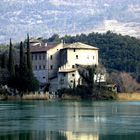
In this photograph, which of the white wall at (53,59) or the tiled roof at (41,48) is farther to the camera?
the tiled roof at (41,48)

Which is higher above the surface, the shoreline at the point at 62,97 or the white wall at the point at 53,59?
the white wall at the point at 53,59

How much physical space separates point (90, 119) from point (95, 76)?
56.4 m

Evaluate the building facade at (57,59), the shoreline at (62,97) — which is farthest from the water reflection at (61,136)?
the building facade at (57,59)

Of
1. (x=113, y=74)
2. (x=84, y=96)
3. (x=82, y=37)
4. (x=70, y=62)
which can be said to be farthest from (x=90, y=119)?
(x=82, y=37)

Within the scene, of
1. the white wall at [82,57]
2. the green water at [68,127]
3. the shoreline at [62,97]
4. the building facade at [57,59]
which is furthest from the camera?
the white wall at [82,57]

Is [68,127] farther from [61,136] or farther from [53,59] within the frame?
[53,59]

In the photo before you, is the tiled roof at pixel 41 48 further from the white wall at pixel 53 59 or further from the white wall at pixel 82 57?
the white wall at pixel 82 57

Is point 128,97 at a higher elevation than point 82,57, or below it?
below

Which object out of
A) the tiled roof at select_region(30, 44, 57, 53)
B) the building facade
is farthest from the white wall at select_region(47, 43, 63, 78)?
the tiled roof at select_region(30, 44, 57, 53)

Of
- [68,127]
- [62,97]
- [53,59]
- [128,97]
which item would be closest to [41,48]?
[53,59]

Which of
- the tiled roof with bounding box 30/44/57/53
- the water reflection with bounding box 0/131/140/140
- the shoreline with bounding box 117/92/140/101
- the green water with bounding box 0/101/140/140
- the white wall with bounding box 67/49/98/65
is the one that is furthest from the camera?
the tiled roof with bounding box 30/44/57/53

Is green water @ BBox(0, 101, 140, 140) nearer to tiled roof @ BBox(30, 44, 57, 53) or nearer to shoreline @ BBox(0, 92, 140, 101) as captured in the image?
shoreline @ BBox(0, 92, 140, 101)

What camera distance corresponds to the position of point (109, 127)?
152 feet

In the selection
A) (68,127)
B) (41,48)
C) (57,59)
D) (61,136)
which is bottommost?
(61,136)
